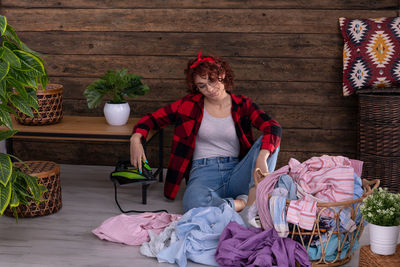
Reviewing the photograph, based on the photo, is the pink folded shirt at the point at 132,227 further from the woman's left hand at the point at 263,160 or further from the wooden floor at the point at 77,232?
the woman's left hand at the point at 263,160

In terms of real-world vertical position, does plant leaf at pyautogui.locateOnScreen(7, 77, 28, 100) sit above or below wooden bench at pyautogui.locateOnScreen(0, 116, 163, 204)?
above

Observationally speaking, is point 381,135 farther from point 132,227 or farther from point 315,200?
point 132,227

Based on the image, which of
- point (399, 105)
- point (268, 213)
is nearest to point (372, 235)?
point (268, 213)

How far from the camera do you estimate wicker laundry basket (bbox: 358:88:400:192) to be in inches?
118

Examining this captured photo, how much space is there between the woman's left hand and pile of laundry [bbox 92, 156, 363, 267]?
0.27m

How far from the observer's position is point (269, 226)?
2.15 m

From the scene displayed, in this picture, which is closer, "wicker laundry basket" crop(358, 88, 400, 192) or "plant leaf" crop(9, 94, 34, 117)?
"plant leaf" crop(9, 94, 34, 117)

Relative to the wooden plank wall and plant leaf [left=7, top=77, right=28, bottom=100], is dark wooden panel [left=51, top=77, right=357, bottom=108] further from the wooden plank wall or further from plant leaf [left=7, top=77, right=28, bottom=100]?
plant leaf [left=7, top=77, right=28, bottom=100]

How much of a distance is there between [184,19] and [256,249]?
1.87 m

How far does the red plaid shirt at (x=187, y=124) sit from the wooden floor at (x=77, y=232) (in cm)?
21

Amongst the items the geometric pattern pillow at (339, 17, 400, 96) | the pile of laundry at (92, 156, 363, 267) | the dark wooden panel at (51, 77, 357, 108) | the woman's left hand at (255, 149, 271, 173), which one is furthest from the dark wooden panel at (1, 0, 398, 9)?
the pile of laundry at (92, 156, 363, 267)

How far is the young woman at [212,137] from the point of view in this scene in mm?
2732

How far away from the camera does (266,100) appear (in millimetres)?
3482

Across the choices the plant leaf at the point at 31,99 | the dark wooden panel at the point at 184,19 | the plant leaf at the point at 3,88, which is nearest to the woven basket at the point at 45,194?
the plant leaf at the point at 31,99
